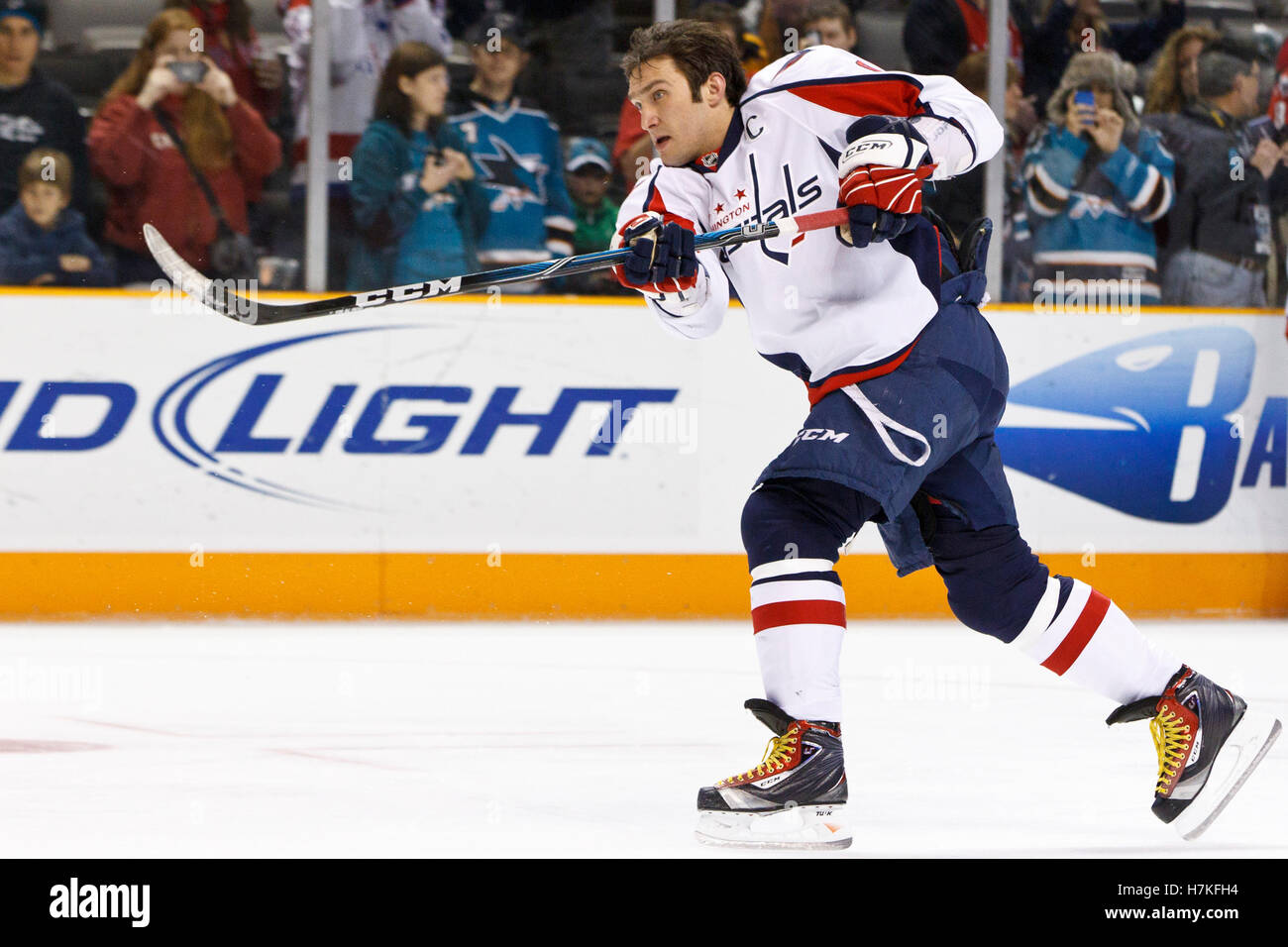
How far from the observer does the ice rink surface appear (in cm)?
249

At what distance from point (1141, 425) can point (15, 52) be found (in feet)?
11.6

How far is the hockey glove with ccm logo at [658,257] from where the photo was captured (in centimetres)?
265

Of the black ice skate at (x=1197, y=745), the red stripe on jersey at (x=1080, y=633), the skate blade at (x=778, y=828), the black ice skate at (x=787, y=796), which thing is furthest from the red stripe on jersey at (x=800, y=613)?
the black ice skate at (x=1197, y=745)

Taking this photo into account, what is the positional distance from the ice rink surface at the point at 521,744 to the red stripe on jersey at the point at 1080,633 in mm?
238

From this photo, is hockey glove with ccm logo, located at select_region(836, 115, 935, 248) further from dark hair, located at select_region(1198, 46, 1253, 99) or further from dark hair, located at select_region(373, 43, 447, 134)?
dark hair, located at select_region(1198, 46, 1253, 99)

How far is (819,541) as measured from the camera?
8.29 feet

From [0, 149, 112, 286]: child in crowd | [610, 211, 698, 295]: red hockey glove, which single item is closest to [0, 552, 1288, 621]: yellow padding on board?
[0, 149, 112, 286]: child in crowd

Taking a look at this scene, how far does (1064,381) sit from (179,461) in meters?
2.66

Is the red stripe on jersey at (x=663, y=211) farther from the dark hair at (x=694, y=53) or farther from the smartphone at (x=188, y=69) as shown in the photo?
the smartphone at (x=188, y=69)

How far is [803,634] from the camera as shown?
250cm

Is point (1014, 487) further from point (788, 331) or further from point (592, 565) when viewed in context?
point (788, 331)

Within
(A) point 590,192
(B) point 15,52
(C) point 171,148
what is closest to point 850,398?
(A) point 590,192

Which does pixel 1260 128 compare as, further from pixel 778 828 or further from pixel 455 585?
pixel 778 828
